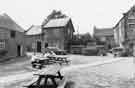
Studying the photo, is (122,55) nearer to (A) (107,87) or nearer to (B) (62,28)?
(B) (62,28)

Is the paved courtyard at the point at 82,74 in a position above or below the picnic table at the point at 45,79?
below

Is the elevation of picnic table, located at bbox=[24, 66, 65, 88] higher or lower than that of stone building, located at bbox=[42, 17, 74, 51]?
lower

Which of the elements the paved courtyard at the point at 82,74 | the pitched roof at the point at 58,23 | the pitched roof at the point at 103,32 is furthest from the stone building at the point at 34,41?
the pitched roof at the point at 103,32

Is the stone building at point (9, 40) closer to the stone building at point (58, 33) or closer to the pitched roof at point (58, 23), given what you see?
the stone building at point (58, 33)

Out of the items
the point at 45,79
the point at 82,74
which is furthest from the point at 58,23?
the point at 45,79

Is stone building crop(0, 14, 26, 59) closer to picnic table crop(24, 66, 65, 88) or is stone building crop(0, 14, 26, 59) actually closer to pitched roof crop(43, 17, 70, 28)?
pitched roof crop(43, 17, 70, 28)

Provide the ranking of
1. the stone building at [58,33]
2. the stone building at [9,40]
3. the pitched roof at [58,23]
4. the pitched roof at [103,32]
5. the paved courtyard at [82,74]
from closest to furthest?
the paved courtyard at [82,74]
the stone building at [9,40]
the stone building at [58,33]
the pitched roof at [58,23]
the pitched roof at [103,32]

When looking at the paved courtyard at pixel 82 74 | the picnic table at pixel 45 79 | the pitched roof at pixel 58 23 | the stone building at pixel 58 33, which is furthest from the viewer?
the pitched roof at pixel 58 23

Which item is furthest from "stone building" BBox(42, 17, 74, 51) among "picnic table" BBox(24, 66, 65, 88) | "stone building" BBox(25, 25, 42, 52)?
"picnic table" BBox(24, 66, 65, 88)

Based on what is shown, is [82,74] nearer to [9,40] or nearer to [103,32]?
[9,40]

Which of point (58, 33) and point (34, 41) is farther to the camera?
point (34, 41)

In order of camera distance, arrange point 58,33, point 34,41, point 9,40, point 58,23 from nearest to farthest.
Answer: point 9,40 < point 58,33 < point 58,23 < point 34,41

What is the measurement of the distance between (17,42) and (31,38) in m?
13.4

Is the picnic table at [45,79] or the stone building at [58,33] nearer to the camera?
the picnic table at [45,79]
